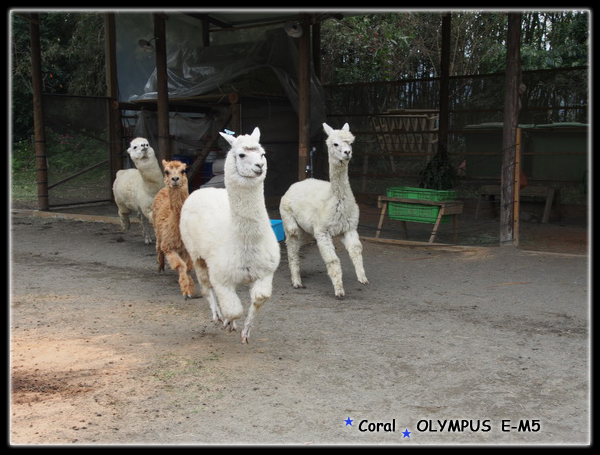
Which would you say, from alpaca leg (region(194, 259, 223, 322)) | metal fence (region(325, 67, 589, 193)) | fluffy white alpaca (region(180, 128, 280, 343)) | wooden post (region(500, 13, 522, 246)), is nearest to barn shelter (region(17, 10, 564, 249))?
metal fence (region(325, 67, 589, 193))

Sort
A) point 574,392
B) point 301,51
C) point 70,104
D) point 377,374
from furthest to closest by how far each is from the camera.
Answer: point 70,104
point 301,51
point 377,374
point 574,392

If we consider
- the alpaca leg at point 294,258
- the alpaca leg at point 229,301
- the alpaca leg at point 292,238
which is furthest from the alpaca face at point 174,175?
the alpaca leg at point 229,301

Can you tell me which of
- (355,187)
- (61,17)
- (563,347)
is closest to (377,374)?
(563,347)

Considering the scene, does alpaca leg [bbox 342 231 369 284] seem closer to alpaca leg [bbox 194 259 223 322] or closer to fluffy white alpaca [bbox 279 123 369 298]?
fluffy white alpaca [bbox 279 123 369 298]

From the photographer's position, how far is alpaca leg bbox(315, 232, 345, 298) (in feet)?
19.3

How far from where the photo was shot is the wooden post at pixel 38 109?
1071cm

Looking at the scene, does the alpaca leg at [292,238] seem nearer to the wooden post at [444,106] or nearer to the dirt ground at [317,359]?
the dirt ground at [317,359]

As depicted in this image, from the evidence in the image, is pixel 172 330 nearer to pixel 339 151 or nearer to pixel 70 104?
pixel 339 151

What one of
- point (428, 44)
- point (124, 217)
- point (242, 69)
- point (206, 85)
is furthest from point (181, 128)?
point (428, 44)

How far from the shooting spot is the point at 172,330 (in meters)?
4.82

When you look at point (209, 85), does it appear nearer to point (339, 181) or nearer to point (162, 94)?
point (162, 94)

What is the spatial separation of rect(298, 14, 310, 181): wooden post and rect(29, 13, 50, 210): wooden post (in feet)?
16.6

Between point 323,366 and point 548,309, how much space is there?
7.93 feet

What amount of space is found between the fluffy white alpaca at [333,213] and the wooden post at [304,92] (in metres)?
2.11
